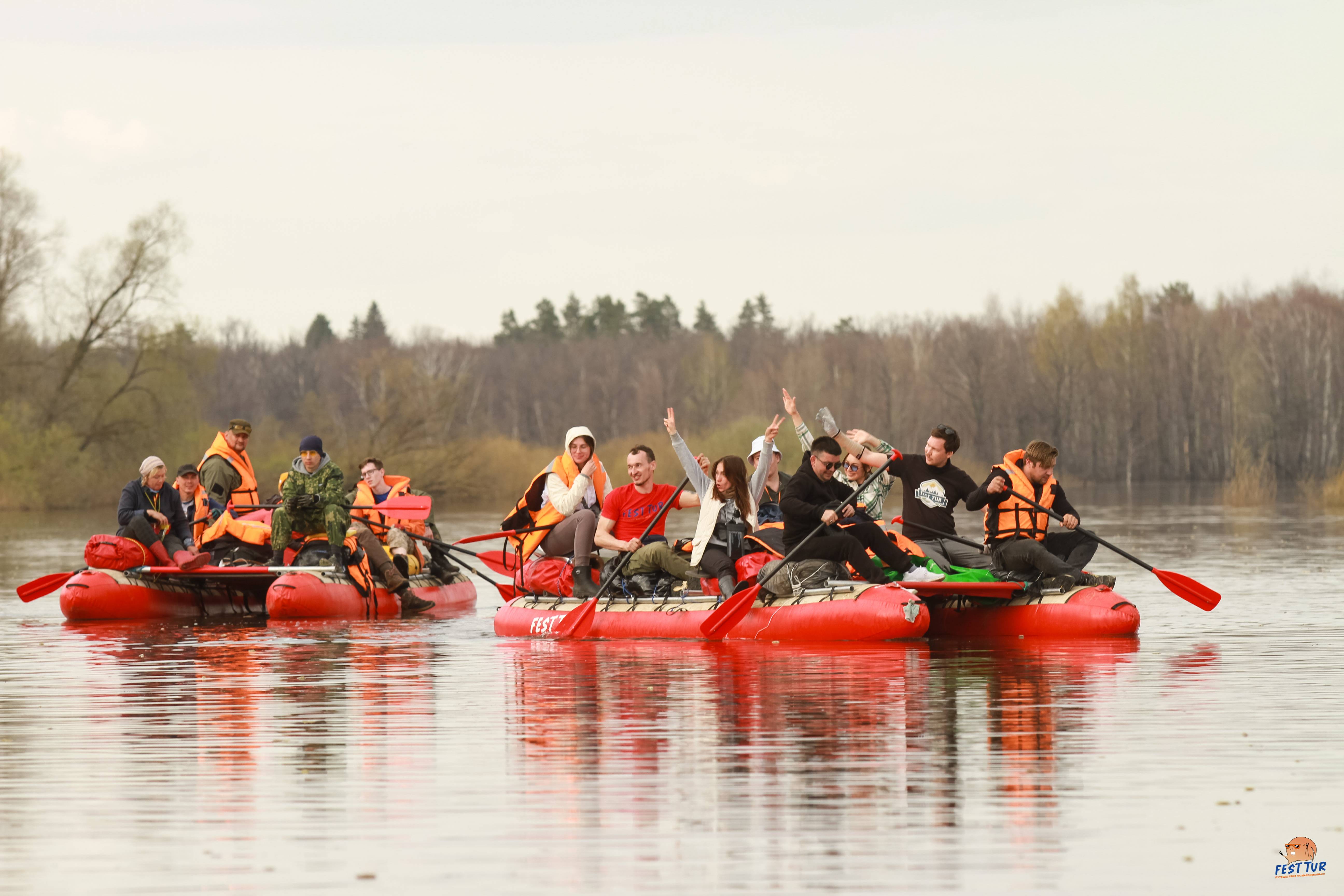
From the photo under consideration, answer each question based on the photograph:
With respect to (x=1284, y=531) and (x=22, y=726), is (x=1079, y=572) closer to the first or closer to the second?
(x=22, y=726)

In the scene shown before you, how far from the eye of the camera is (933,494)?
13.2m

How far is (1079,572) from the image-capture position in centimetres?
1312

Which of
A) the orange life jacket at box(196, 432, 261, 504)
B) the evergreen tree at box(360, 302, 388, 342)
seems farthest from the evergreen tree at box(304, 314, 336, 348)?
the orange life jacket at box(196, 432, 261, 504)

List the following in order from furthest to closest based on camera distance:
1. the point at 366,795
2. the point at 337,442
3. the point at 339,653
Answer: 1. the point at 337,442
2. the point at 339,653
3. the point at 366,795

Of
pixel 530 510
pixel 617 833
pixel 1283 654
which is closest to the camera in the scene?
pixel 617 833

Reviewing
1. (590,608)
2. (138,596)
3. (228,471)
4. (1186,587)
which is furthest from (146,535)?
(1186,587)

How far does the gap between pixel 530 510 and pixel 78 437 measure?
3772 centimetres

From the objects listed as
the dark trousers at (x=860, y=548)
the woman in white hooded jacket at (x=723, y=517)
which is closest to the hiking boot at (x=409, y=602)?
the woman in white hooded jacket at (x=723, y=517)

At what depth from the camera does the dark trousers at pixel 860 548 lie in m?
12.6

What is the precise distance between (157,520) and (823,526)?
7198 mm

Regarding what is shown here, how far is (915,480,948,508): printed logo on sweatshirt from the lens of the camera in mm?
13172

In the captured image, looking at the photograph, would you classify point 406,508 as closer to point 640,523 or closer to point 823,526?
point 640,523

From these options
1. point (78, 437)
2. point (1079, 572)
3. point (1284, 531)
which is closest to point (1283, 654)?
point (1079, 572)

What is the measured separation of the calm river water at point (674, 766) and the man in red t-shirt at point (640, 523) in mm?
663
